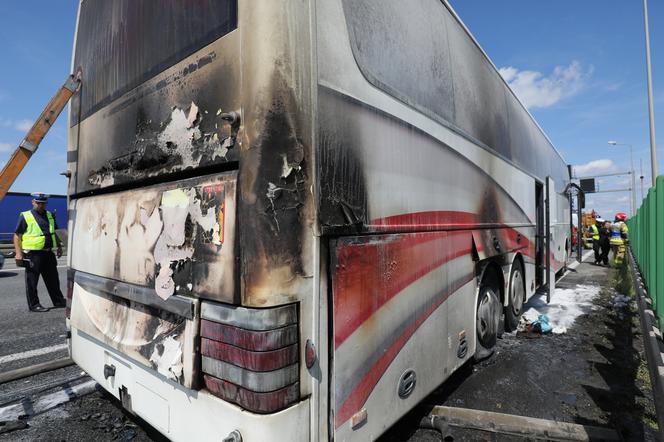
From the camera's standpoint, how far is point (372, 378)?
6.61ft

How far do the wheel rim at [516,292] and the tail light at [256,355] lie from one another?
4199 millimetres

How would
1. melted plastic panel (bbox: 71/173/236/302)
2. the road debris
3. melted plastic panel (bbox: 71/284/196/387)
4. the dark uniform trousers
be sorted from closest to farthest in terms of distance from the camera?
melted plastic panel (bbox: 71/173/236/302) → melted plastic panel (bbox: 71/284/196/387) → the road debris → the dark uniform trousers

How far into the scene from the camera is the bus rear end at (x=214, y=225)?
1.55 meters

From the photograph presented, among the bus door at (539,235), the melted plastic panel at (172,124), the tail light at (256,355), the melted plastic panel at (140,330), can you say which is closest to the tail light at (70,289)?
the melted plastic panel at (140,330)

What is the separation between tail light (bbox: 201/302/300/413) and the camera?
153cm

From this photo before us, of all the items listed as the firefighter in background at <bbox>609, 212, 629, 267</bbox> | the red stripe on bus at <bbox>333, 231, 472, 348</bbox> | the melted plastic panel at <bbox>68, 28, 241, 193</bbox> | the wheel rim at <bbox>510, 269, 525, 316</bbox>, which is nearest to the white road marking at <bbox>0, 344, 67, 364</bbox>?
the melted plastic panel at <bbox>68, 28, 241, 193</bbox>

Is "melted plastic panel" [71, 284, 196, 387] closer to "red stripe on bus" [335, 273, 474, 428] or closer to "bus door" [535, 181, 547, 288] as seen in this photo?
"red stripe on bus" [335, 273, 474, 428]

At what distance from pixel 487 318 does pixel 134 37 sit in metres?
4.05

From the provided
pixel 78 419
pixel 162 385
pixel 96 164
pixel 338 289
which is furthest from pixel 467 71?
pixel 78 419

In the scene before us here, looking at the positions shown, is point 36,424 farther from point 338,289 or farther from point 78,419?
point 338,289

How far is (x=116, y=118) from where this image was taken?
8.02ft

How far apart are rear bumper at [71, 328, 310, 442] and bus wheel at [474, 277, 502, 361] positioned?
2.66 metres

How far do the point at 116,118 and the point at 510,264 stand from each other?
451 centimetres

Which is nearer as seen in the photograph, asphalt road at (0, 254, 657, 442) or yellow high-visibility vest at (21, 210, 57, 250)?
asphalt road at (0, 254, 657, 442)
